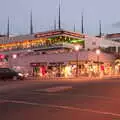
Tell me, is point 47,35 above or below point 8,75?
above

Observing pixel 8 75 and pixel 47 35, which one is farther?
pixel 47 35

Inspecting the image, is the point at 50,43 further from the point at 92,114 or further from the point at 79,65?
the point at 92,114

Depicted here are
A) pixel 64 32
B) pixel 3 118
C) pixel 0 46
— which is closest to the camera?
pixel 3 118

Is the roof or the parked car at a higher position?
the roof

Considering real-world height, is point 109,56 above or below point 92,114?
above

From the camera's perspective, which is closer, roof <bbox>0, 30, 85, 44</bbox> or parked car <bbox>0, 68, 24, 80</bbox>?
parked car <bbox>0, 68, 24, 80</bbox>

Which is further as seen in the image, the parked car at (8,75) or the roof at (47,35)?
the roof at (47,35)

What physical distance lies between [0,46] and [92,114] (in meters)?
124

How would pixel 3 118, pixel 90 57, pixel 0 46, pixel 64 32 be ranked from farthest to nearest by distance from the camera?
pixel 0 46 < pixel 64 32 < pixel 90 57 < pixel 3 118

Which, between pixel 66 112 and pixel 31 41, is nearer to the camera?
pixel 66 112

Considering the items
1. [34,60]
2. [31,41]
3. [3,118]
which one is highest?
[31,41]

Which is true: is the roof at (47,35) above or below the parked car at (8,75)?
above

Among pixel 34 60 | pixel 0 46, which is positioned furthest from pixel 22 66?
pixel 0 46

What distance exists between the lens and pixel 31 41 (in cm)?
12231
